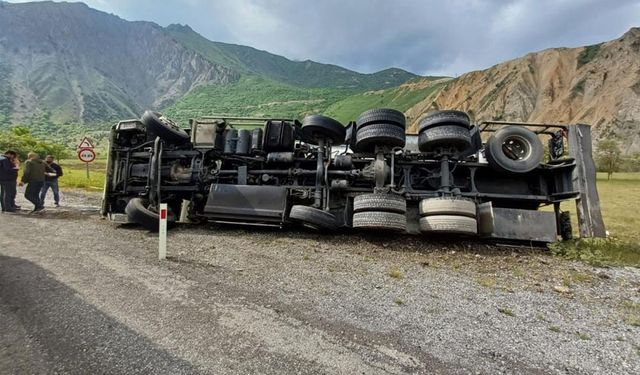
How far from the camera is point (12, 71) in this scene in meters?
147

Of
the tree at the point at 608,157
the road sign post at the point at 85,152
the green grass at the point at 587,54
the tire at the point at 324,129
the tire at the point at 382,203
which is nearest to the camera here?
the tire at the point at 382,203

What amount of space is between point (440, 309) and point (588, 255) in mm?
3261

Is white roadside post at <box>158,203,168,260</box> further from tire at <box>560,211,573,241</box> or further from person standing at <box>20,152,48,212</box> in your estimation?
person standing at <box>20,152,48,212</box>

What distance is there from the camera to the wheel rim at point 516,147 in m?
5.73

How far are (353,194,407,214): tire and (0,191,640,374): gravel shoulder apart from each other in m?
0.62

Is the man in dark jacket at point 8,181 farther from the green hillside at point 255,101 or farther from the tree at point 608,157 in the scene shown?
the green hillside at point 255,101

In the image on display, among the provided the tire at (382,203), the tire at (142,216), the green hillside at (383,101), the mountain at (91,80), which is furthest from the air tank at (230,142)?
the mountain at (91,80)

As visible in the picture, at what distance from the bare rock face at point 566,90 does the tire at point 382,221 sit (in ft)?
175

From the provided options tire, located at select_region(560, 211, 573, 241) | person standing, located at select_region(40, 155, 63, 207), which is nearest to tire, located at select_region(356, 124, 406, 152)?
tire, located at select_region(560, 211, 573, 241)

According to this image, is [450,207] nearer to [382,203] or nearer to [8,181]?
[382,203]

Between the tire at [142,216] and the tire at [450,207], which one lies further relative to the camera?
the tire at [142,216]

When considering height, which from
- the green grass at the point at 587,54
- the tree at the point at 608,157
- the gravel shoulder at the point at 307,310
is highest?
the green grass at the point at 587,54

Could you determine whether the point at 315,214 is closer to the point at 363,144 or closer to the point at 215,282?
the point at 363,144

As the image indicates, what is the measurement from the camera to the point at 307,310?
2.80 meters
